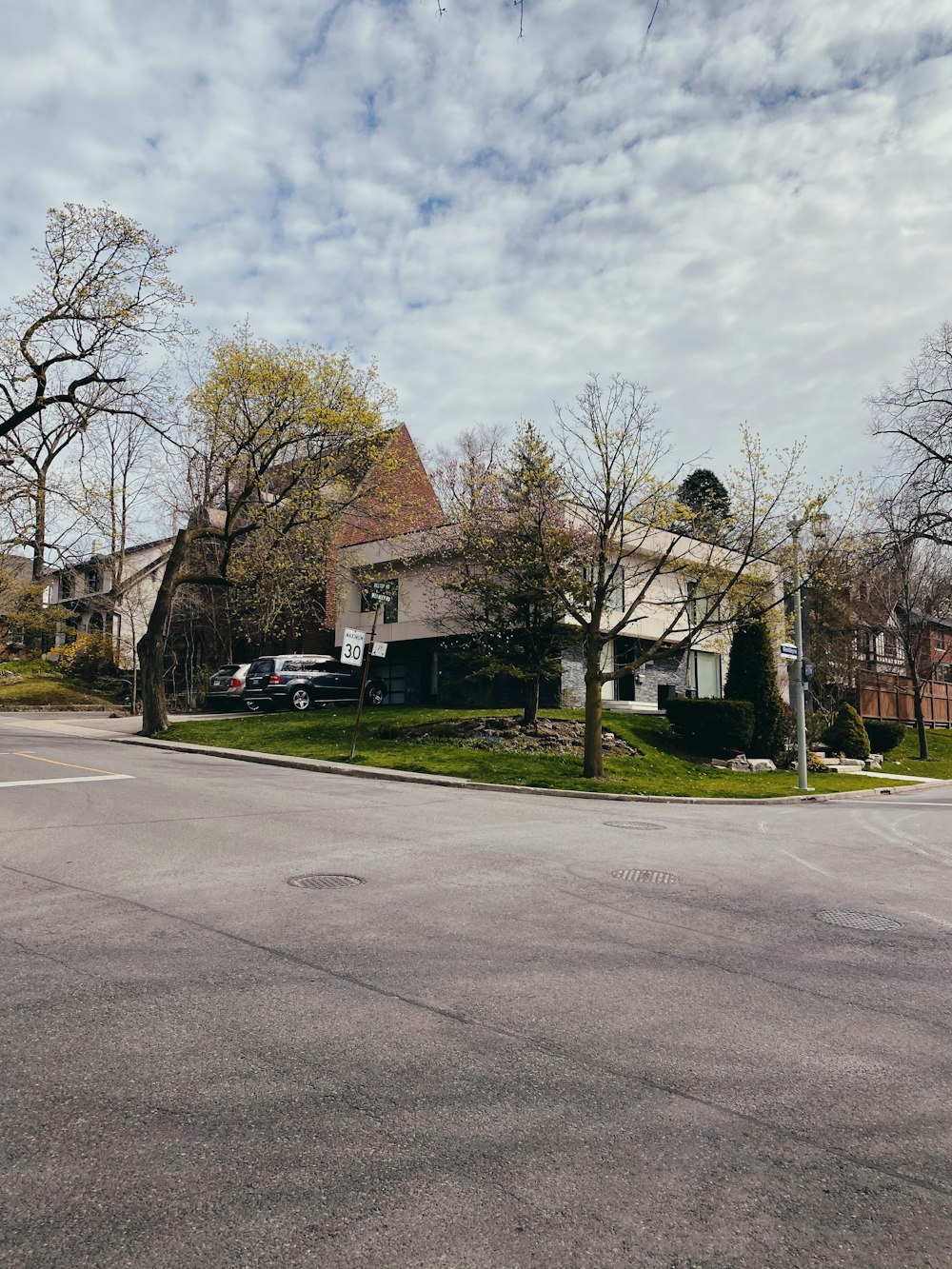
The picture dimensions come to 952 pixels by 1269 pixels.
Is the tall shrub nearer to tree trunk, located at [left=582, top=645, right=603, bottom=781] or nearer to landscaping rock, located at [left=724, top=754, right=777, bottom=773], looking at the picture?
landscaping rock, located at [left=724, top=754, right=777, bottom=773]

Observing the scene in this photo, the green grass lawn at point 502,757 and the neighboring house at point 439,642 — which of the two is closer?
the green grass lawn at point 502,757

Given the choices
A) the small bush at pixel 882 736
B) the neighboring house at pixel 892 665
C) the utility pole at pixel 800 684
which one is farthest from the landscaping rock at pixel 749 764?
the neighboring house at pixel 892 665

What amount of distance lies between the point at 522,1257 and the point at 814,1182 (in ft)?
3.63

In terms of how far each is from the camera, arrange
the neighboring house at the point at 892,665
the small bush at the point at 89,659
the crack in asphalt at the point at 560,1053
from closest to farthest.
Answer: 1. the crack in asphalt at the point at 560,1053
2. the neighboring house at the point at 892,665
3. the small bush at the point at 89,659

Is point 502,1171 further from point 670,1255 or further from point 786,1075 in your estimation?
point 786,1075

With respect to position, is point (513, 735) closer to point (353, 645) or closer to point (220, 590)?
point (353, 645)

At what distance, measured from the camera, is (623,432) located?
66.3 ft

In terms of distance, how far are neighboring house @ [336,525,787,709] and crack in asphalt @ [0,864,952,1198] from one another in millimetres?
22264

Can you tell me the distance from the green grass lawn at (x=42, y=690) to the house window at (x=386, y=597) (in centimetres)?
1206

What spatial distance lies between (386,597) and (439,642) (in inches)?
108

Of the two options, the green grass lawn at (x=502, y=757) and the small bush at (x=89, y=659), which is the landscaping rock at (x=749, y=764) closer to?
the green grass lawn at (x=502, y=757)

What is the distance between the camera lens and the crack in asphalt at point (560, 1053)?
315 centimetres

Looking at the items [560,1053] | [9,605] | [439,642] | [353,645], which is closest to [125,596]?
[9,605]

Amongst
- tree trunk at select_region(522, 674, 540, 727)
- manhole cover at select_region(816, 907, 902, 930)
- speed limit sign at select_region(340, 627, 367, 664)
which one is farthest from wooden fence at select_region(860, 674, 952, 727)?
manhole cover at select_region(816, 907, 902, 930)
